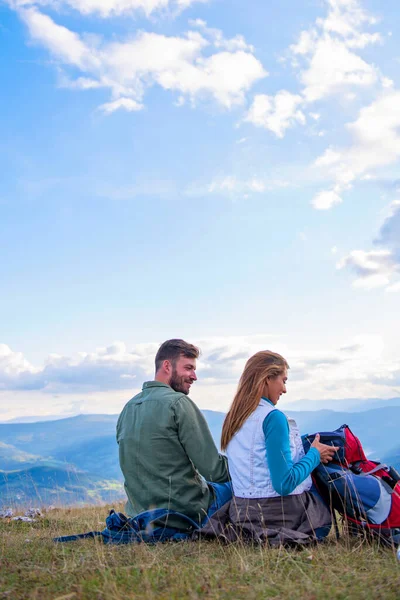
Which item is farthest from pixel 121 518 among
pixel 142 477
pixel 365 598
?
pixel 365 598

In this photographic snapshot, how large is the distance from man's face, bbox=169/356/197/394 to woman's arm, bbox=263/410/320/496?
1.62 m

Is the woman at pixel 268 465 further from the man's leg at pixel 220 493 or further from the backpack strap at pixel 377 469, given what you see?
→ the man's leg at pixel 220 493

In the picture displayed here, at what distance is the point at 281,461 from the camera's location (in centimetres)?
564

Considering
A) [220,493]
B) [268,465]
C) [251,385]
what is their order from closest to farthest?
[268,465] → [251,385] → [220,493]

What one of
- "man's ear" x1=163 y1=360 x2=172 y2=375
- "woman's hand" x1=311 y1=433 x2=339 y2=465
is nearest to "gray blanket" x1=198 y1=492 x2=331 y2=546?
"woman's hand" x1=311 y1=433 x2=339 y2=465

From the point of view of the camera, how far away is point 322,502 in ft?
20.4

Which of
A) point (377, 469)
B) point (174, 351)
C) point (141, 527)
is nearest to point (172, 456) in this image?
point (141, 527)

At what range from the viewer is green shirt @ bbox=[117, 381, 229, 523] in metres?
6.59

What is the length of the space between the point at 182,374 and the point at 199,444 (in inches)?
37.5

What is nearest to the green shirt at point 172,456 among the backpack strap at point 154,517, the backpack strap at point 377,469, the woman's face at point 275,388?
the backpack strap at point 154,517

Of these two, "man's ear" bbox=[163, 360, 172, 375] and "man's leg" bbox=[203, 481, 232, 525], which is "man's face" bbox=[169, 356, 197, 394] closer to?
"man's ear" bbox=[163, 360, 172, 375]

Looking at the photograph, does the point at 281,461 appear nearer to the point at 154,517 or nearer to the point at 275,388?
the point at 275,388

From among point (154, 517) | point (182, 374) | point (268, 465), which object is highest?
point (182, 374)

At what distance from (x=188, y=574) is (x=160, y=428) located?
2.28 m
